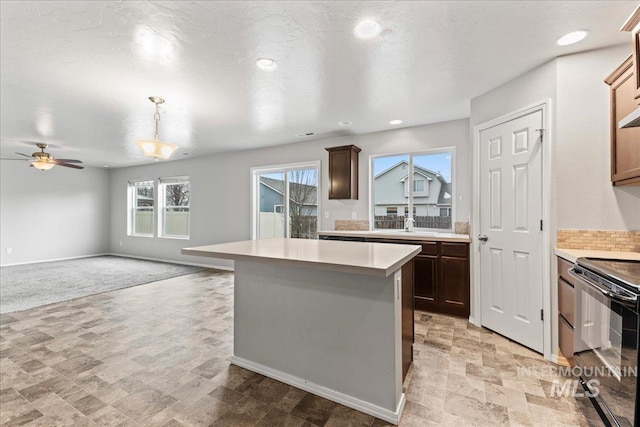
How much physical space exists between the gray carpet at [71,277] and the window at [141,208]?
36.2 inches

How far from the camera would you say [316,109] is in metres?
3.48

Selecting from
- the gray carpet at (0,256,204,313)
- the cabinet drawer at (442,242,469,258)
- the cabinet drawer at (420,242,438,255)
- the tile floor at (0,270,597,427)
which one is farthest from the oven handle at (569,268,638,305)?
the gray carpet at (0,256,204,313)

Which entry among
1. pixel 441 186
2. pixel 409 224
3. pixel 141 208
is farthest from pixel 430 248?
pixel 141 208

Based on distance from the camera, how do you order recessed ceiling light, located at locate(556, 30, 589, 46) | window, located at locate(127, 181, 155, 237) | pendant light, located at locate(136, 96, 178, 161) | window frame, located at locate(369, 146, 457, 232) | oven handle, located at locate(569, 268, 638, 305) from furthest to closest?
1. window, located at locate(127, 181, 155, 237)
2. window frame, located at locate(369, 146, 457, 232)
3. pendant light, located at locate(136, 96, 178, 161)
4. recessed ceiling light, located at locate(556, 30, 589, 46)
5. oven handle, located at locate(569, 268, 638, 305)

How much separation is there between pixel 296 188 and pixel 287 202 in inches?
13.3

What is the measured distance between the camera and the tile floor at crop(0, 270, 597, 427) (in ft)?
5.56

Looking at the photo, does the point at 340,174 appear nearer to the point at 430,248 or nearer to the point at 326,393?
the point at 430,248

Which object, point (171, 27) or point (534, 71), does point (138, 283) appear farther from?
point (534, 71)

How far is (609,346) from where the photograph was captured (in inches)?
57.4

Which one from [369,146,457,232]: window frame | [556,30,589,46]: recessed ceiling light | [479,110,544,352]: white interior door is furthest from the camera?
[369,146,457,232]: window frame

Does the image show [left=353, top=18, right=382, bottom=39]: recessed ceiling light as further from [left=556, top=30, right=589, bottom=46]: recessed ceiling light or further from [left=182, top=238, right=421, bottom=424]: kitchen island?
[left=182, top=238, right=421, bottom=424]: kitchen island

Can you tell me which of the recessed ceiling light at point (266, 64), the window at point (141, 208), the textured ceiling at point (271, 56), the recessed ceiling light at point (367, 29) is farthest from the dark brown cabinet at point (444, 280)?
the window at point (141, 208)

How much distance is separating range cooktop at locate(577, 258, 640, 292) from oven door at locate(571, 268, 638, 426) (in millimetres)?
46

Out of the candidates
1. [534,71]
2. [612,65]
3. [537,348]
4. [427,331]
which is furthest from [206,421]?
[612,65]
